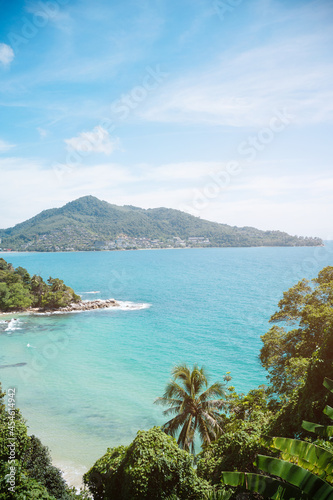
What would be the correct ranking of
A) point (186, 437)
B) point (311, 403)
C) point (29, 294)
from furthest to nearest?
point (29, 294) → point (186, 437) → point (311, 403)

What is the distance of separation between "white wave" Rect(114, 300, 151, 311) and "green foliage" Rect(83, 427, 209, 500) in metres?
53.1

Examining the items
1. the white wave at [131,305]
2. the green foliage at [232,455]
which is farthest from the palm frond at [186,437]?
A: the white wave at [131,305]

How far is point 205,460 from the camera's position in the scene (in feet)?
36.2

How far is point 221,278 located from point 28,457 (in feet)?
315

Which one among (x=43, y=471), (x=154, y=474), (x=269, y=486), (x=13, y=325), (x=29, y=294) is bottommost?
(x=13, y=325)

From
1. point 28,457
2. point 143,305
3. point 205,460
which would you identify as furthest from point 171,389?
point 143,305

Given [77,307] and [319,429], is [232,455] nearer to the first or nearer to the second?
[319,429]

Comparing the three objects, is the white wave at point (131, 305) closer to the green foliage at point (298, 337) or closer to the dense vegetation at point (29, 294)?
the dense vegetation at point (29, 294)

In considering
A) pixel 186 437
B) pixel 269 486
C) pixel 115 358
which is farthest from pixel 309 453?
pixel 115 358

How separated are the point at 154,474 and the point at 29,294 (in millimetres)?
62516

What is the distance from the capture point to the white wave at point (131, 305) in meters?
62.7

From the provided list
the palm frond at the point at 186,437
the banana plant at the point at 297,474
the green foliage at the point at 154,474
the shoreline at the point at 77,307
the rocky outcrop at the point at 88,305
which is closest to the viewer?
the banana plant at the point at 297,474

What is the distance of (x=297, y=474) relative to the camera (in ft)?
18.4

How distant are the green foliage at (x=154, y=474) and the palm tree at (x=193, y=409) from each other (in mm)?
7031
